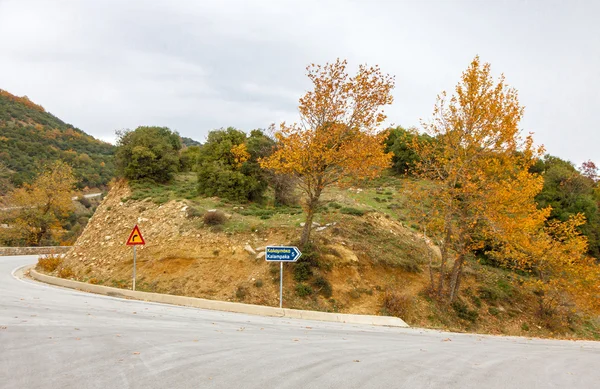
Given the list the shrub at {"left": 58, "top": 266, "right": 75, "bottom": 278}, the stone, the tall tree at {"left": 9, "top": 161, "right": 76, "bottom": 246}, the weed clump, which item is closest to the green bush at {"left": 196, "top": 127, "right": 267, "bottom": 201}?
the stone

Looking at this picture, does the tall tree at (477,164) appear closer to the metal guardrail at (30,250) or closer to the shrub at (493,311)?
the shrub at (493,311)

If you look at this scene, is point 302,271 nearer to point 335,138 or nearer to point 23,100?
point 335,138

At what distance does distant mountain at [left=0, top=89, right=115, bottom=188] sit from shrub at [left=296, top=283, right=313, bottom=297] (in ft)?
210

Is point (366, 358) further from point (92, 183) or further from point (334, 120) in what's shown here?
point (92, 183)

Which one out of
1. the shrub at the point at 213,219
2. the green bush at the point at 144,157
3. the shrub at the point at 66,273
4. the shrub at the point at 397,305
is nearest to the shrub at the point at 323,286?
the shrub at the point at 397,305

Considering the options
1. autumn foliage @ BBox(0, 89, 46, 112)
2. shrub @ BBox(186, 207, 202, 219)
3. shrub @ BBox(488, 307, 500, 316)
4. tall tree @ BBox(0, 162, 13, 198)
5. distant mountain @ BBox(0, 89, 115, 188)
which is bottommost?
shrub @ BBox(488, 307, 500, 316)

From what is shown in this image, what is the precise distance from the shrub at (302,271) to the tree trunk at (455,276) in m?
6.82

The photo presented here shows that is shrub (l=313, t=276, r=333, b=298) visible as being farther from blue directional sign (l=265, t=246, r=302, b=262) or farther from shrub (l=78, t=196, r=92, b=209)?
shrub (l=78, t=196, r=92, b=209)

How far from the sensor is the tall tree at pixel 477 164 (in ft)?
55.5

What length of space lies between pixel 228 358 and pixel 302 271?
10734mm

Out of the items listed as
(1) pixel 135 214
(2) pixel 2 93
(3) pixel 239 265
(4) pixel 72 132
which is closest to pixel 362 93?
(3) pixel 239 265

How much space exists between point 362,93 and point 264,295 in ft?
31.8

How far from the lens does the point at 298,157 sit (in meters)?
16.4

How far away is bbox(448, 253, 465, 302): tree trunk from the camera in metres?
18.3
